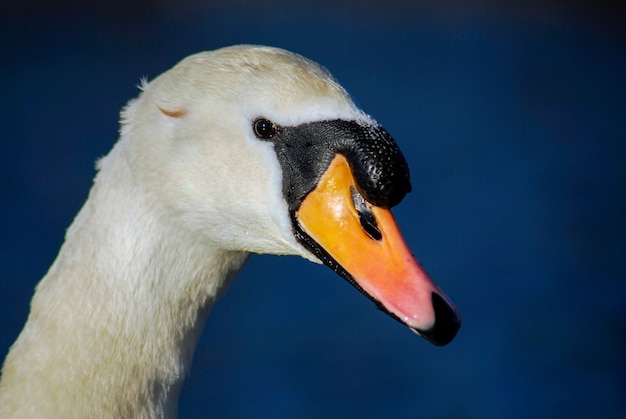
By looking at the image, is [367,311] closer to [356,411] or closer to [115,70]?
[356,411]

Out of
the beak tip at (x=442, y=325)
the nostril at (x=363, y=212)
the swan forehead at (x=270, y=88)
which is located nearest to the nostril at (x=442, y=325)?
the beak tip at (x=442, y=325)

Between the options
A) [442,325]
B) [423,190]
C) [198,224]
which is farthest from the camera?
[423,190]

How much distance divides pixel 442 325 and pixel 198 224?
16.7 inches

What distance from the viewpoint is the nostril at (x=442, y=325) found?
1.58 metres

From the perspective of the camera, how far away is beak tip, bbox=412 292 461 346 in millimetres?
1582

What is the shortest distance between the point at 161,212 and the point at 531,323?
12.3ft

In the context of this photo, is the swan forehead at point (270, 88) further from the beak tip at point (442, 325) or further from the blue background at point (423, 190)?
the blue background at point (423, 190)

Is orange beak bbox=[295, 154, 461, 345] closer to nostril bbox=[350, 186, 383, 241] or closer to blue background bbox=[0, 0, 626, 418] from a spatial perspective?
nostril bbox=[350, 186, 383, 241]

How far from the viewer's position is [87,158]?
566 centimetres

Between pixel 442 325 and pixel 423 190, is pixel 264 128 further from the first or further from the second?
pixel 423 190

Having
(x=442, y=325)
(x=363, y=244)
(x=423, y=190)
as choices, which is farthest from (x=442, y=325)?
(x=423, y=190)

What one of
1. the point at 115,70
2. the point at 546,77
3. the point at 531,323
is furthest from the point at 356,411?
the point at 546,77

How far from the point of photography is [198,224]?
67.6 inches

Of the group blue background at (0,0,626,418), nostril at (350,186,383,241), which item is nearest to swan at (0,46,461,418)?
nostril at (350,186,383,241)
